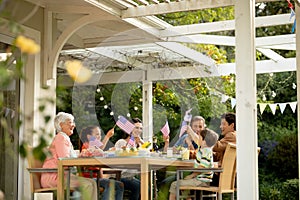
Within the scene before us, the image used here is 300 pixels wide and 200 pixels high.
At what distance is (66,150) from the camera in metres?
5.59

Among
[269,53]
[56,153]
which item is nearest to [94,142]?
[56,153]

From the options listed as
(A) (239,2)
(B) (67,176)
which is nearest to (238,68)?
(A) (239,2)

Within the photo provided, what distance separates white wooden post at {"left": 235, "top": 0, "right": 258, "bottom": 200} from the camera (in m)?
4.60

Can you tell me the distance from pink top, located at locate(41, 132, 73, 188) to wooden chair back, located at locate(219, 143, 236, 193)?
1.35 m

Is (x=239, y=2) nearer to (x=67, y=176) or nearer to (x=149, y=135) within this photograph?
(x=67, y=176)

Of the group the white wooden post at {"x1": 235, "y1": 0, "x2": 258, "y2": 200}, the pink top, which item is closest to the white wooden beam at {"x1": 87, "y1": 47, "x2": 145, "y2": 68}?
the pink top

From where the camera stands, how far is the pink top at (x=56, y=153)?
5555mm

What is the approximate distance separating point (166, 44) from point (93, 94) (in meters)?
3.95

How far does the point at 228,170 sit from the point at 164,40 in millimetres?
2405

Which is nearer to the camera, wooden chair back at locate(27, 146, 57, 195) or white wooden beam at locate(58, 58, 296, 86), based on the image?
wooden chair back at locate(27, 146, 57, 195)

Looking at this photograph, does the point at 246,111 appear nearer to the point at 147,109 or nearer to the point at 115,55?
the point at 115,55

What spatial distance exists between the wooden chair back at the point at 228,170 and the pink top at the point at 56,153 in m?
1.35

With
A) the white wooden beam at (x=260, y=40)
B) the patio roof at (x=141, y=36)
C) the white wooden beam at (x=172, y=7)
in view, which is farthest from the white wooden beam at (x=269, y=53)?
the white wooden beam at (x=172, y=7)

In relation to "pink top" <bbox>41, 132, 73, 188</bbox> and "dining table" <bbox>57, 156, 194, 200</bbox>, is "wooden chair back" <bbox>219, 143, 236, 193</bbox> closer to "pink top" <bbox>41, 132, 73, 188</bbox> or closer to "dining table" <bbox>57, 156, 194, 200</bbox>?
"dining table" <bbox>57, 156, 194, 200</bbox>
